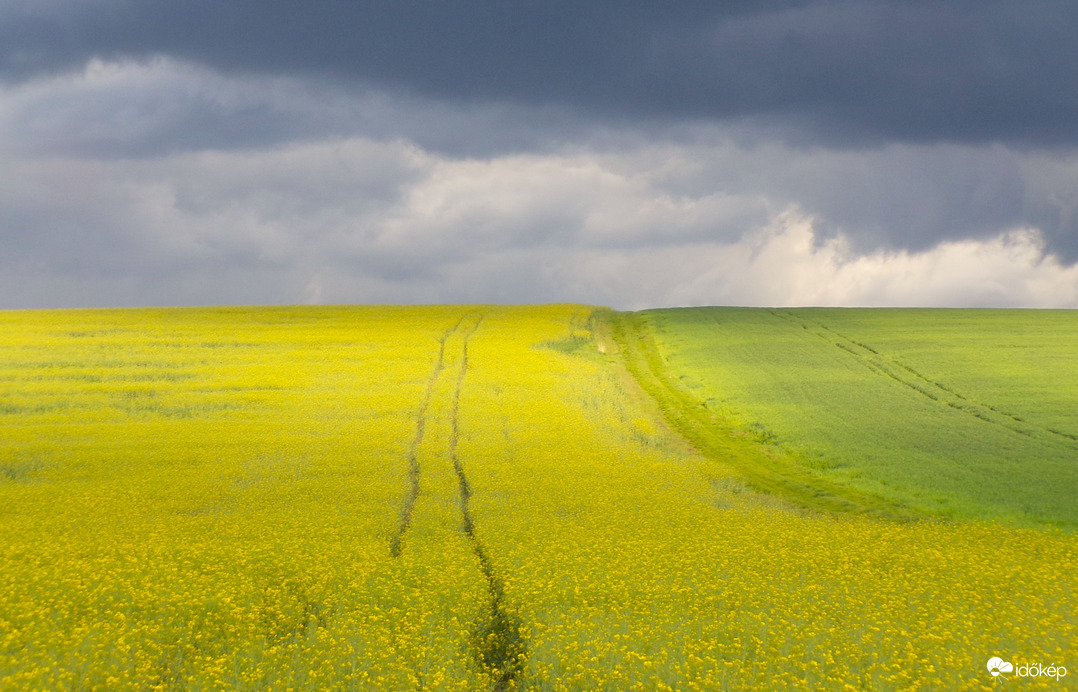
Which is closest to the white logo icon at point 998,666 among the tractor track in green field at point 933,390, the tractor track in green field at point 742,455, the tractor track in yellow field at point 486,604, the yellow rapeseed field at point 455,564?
the yellow rapeseed field at point 455,564

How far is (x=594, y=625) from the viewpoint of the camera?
1344 cm

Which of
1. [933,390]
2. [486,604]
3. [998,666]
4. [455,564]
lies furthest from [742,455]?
[998,666]

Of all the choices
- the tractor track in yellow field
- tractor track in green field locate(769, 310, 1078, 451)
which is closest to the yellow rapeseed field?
the tractor track in yellow field

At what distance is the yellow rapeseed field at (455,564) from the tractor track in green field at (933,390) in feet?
43.5

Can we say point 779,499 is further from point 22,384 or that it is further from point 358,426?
point 22,384

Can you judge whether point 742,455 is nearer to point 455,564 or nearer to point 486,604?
point 455,564

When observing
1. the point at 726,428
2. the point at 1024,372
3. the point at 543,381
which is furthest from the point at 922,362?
the point at 543,381

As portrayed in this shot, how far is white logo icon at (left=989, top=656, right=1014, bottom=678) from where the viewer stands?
1187cm

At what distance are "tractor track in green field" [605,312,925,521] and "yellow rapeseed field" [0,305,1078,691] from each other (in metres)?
1.26

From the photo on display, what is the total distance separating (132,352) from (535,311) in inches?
1269

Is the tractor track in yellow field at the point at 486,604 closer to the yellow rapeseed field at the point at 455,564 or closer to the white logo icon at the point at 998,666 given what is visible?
the yellow rapeseed field at the point at 455,564

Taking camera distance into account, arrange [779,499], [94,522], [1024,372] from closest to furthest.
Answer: [94,522] < [779,499] < [1024,372]

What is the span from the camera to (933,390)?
39406mm

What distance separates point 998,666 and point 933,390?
3017 centimetres
